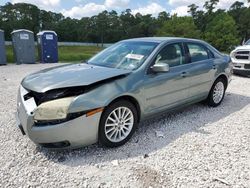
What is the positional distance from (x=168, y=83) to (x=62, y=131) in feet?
6.31

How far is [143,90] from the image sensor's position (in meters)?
3.63

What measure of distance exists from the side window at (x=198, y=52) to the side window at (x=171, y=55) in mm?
316

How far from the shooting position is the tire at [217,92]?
5254mm

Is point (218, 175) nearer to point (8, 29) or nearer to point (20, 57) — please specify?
point (20, 57)

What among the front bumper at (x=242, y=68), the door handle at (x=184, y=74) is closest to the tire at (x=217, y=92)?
the door handle at (x=184, y=74)

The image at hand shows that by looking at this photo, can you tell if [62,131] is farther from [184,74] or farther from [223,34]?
[223,34]

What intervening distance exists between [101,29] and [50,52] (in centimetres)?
6961

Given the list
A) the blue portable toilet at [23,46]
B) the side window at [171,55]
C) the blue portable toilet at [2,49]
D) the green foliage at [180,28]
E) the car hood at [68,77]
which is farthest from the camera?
the green foliage at [180,28]

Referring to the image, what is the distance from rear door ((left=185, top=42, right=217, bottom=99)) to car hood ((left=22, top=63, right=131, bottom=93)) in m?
1.57

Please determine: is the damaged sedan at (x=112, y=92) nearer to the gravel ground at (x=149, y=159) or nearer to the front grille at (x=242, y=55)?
the gravel ground at (x=149, y=159)

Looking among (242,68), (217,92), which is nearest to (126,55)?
(217,92)

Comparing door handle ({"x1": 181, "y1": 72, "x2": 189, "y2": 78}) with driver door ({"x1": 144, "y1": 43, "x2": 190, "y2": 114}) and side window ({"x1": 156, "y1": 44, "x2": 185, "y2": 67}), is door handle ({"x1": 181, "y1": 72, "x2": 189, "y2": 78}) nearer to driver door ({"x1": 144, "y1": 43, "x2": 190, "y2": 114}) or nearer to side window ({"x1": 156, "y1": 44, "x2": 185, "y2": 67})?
driver door ({"x1": 144, "y1": 43, "x2": 190, "y2": 114})

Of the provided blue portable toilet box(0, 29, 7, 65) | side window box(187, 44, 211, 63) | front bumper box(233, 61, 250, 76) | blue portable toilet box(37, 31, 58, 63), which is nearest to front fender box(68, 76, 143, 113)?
side window box(187, 44, 211, 63)

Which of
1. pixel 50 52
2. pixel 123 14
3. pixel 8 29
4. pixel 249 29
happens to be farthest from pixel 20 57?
pixel 123 14
